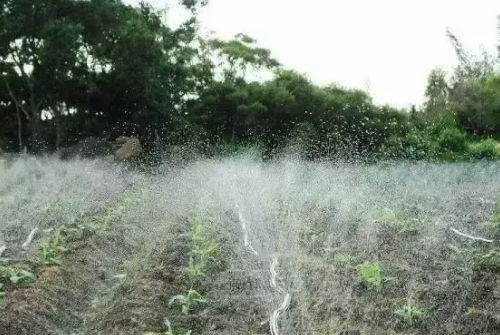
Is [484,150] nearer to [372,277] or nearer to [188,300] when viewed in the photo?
[372,277]

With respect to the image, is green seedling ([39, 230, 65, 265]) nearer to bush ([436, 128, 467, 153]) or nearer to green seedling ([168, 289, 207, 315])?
green seedling ([168, 289, 207, 315])

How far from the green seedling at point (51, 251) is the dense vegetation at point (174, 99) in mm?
14438

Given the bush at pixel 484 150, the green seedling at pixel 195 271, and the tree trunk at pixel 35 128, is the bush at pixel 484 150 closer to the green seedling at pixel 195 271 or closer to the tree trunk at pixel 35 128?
the tree trunk at pixel 35 128

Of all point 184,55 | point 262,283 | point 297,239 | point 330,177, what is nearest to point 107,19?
point 184,55

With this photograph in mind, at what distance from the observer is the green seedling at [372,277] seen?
4324 mm

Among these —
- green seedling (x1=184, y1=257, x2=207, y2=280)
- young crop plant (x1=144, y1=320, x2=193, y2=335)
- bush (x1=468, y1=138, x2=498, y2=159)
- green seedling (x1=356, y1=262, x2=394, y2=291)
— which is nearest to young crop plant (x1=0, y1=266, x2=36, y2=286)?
green seedling (x1=184, y1=257, x2=207, y2=280)

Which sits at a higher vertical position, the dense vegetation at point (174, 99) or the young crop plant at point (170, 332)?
the dense vegetation at point (174, 99)

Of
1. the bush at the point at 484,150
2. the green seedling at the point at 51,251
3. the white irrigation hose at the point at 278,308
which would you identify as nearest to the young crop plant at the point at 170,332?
the white irrigation hose at the point at 278,308

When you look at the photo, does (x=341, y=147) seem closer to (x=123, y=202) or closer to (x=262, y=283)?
(x=123, y=202)

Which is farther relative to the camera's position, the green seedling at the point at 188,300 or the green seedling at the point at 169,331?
the green seedling at the point at 188,300

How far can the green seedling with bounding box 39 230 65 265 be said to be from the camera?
5.52 meters

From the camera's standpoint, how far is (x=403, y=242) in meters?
5.81

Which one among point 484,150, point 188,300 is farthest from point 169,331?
point 484,150

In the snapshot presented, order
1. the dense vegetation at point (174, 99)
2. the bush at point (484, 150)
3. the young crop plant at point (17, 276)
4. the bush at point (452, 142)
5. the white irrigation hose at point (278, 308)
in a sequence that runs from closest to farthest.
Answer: the white irrigation hose at point (278, 308) < the young crop plant at point (17, 276) < the dense vegetation at point (174, 99) < the bush at point (484, 150) < the bush at point (452, 142)
